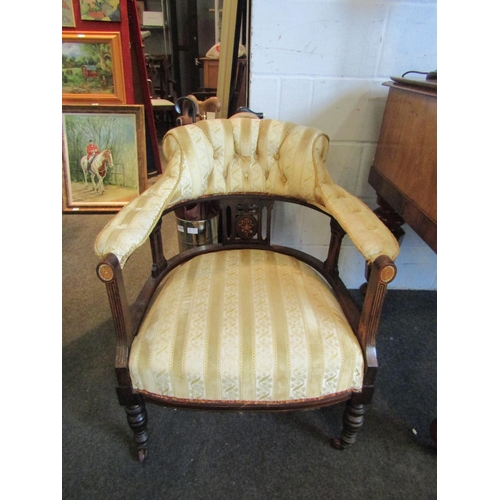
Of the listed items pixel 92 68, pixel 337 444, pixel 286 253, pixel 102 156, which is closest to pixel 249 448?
pixel 337 444

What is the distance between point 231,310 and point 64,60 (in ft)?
7.58

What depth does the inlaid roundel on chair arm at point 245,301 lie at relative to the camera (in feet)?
2.70

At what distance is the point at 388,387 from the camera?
1.30 m

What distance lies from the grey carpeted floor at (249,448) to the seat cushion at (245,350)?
1.06 feet

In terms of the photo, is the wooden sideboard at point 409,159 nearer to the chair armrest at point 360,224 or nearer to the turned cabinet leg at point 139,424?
the chair armrest at point 360,224

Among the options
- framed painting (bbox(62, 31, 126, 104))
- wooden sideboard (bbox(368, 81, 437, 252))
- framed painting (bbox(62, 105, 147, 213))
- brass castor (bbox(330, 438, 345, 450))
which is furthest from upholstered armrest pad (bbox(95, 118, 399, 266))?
framed painting (bbox(62, 31, 126, 104))

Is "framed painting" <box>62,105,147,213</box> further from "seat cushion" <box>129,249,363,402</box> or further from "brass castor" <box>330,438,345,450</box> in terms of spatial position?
"brass castor" <box>330,438,345,450</box>

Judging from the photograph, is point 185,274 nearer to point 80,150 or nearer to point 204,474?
point 204,474

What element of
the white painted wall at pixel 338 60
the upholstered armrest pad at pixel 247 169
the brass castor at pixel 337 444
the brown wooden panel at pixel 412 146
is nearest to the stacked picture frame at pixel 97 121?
the white painted wall at pixel 338 60

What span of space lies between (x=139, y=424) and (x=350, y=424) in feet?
1.86

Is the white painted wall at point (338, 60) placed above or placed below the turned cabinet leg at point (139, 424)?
above

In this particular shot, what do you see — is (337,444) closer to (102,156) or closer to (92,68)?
(102,156)

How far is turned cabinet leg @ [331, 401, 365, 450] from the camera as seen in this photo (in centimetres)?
95
